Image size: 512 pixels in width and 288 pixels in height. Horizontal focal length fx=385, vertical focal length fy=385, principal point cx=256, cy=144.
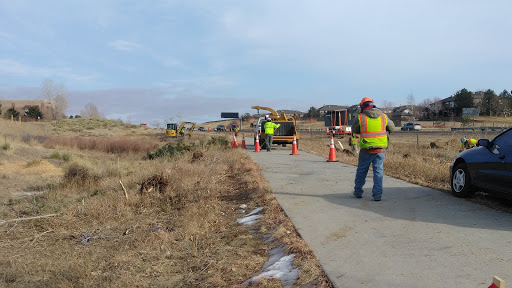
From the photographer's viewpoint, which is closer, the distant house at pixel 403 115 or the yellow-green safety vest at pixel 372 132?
the yellow-green safety vest at pixel 372 132

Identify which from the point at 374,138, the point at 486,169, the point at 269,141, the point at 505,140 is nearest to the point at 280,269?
the point at 374,138

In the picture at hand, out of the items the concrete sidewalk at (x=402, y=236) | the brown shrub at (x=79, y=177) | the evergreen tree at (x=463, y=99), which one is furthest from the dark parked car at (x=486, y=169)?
the evergreen tree at (x=463, y=99)

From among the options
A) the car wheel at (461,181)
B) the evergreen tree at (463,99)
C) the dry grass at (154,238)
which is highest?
the evergreen tree at (463,99)

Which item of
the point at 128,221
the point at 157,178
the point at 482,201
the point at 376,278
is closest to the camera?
the point at 376,278

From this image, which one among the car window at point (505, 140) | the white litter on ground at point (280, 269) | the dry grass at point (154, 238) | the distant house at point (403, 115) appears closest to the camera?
the white litter on ground at point (280, 269)

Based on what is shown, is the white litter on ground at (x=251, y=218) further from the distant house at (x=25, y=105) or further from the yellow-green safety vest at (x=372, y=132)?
the distant house at (x=25, y=105)

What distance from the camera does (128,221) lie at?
22.1 feet

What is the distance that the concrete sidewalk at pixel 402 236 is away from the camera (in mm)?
3510

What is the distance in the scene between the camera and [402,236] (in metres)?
4.68

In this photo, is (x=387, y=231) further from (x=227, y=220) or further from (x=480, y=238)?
(x=227, y=220)

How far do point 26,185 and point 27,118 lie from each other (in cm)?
6825

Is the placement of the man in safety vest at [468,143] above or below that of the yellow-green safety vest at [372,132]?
below

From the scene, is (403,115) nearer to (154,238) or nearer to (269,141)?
(269,141)

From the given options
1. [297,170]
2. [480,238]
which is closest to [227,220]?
[480,238]
